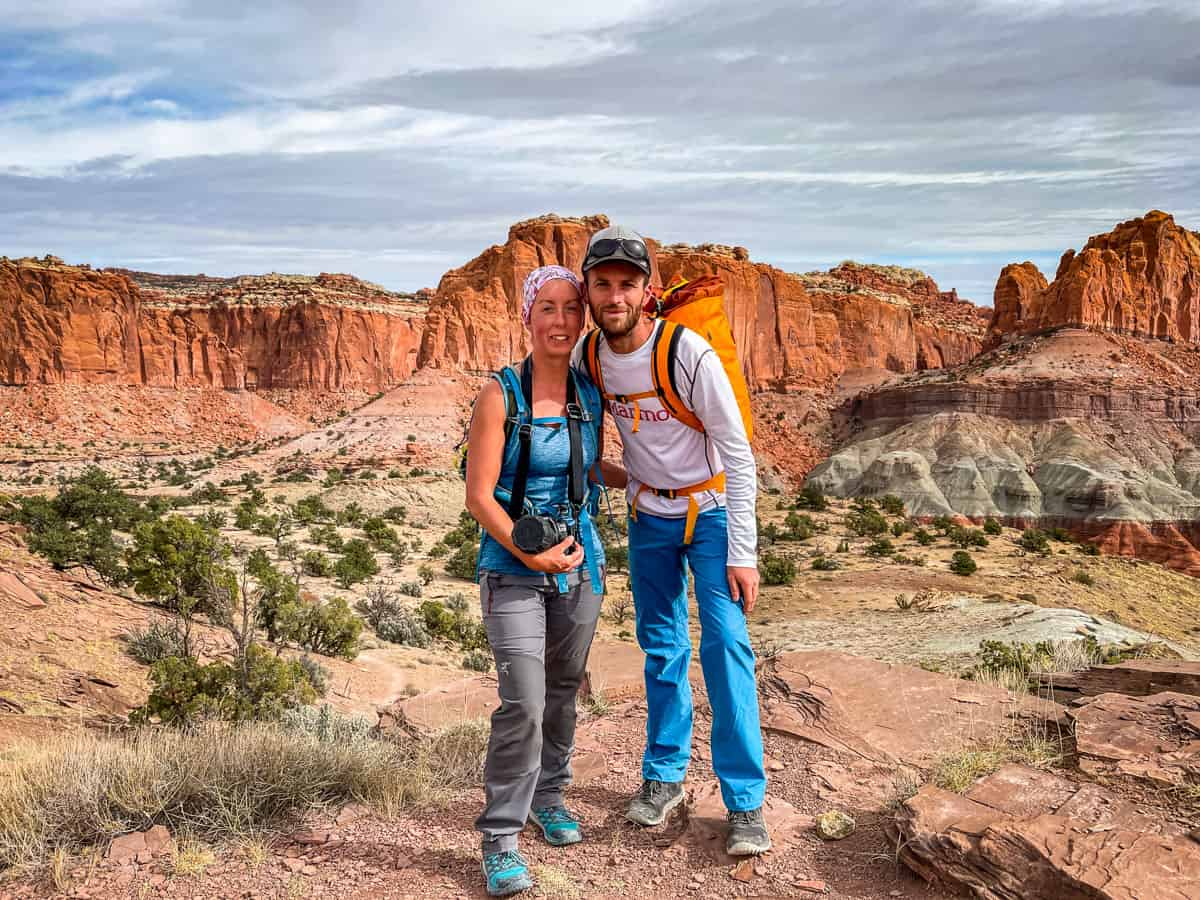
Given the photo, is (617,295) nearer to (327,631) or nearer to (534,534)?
(534,534)

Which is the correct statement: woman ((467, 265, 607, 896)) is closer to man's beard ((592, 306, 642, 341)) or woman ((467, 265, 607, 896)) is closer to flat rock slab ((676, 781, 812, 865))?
man's beard ((592, 306, 642, 341))

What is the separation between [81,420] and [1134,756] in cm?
7678

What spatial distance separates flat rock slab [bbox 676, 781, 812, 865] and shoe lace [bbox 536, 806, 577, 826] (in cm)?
48

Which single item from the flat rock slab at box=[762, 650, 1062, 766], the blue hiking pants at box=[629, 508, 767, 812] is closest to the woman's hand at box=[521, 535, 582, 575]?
the blue hiking pants at box=[629, 508, 767, 812]

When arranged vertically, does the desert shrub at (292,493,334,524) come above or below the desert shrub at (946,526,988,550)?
above

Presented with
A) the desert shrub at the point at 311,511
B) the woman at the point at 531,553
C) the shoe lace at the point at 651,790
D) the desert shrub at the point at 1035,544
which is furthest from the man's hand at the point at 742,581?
the desert shrub at the point at 1035,544

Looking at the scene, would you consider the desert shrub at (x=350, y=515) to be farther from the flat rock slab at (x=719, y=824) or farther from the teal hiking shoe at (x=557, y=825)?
the flat rock slab at (x=719, y=824)

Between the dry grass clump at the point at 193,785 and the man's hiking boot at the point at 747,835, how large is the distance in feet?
4.82

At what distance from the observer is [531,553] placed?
307cm

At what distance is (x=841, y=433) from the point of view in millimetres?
64938

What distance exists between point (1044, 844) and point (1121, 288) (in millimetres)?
76526

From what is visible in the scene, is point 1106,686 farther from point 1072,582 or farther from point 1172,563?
point 1172,563

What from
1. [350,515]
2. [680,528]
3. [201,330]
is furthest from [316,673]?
[201,330]

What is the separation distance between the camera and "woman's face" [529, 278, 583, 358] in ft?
10.7
